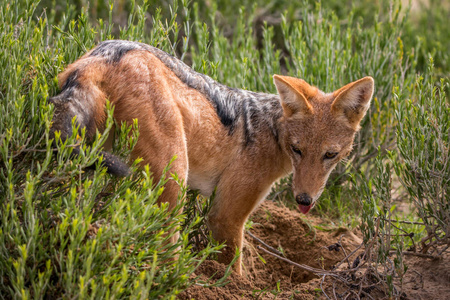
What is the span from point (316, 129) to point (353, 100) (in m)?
0.44

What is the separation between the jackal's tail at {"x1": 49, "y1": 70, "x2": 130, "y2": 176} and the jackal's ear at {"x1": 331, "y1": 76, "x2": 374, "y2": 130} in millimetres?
2071

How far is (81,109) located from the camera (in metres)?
3.50

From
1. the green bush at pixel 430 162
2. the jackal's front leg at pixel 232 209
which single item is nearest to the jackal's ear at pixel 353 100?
the green bush at pixel 430 162

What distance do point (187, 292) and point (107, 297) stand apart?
106 cm

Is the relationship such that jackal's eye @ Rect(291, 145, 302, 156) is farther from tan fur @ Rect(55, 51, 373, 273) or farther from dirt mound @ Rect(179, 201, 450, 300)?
dirt mound @ Rect(179, 201, 450, 300)

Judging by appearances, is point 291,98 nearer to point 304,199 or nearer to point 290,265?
point 304,199

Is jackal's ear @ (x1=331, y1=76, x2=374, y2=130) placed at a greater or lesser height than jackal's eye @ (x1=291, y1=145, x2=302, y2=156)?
greater

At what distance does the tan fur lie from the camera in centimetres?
Result: 393

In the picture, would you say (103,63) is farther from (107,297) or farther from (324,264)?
(324,264)

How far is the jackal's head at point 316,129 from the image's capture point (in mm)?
4414

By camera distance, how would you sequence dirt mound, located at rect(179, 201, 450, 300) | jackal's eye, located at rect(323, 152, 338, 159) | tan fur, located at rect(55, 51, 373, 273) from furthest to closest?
jackal's eye, located at rect(323, 152, 338, 159)
dirt mound, located at rect(179, 201, 450, 300)
tan fur, located at rect(55, 51, 373, 273)

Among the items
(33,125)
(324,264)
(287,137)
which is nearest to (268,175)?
(287,137)

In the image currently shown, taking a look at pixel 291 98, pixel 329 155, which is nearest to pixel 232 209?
pixel 329 155

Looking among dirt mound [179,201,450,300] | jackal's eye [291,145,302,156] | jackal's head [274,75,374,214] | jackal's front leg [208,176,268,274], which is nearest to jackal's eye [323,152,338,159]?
jackal's head [274,75,374,214]
